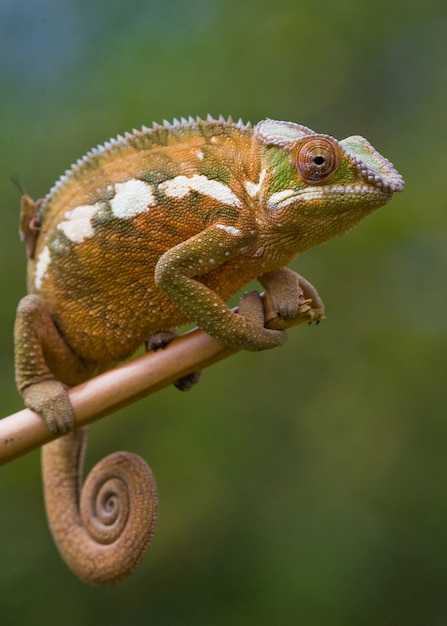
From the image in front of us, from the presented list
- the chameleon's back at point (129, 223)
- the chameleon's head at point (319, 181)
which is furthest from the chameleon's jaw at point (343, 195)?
the chameleon's back at point (129, 223)

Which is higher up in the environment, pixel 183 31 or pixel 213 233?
pixel 183 31

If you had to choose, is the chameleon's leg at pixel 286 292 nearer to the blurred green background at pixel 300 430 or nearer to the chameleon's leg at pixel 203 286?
the chameleon's leg at pixel 203 286

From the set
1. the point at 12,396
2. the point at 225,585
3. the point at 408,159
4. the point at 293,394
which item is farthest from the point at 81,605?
the point at 408,159

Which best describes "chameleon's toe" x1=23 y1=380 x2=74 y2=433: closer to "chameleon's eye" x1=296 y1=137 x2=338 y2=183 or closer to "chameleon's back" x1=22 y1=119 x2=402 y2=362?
"chameleon's back" x1=22 y1=119 x2=402 y2=362

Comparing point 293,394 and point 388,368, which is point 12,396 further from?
point 388,368

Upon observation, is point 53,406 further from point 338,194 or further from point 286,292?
point 338,194

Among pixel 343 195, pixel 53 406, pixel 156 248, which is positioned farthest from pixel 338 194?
pixel 53 406
